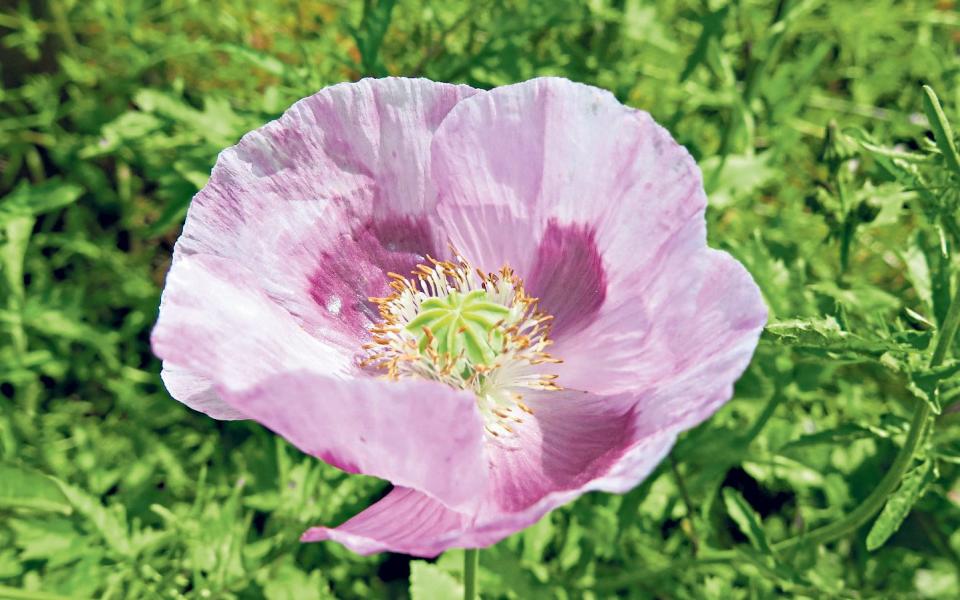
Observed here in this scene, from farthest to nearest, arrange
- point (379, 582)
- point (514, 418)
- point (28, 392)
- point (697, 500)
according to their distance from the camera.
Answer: point (28, 392) → point (379, 582) → point (697, 500) → point (514, 418)

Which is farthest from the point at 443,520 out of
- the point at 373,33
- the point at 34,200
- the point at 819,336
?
the point at 34,200

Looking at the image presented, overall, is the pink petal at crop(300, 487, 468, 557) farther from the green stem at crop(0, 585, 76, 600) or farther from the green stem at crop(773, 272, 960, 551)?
the green stem at crop(773, 272, 960, 551)

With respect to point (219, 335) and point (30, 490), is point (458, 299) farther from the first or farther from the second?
point (30, 490)

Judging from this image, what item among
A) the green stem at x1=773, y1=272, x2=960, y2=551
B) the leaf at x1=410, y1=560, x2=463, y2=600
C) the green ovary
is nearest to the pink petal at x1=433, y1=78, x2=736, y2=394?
the green ovary

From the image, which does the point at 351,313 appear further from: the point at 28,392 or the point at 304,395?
the point at 28,392

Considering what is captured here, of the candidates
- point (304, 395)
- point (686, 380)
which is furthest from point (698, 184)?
point (304, 395)

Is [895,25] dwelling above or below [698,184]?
below

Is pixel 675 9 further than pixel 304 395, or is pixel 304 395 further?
pixel 675 9
